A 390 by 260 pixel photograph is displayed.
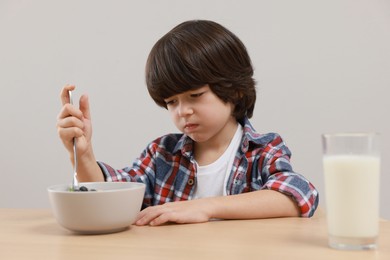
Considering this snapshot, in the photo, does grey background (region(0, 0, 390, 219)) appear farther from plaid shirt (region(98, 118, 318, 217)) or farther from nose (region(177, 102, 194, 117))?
nose (region(177, 102, 194, 117))

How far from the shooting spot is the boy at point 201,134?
1.30m

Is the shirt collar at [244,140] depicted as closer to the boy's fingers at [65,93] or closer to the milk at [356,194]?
the boy's fingers at [65,93]

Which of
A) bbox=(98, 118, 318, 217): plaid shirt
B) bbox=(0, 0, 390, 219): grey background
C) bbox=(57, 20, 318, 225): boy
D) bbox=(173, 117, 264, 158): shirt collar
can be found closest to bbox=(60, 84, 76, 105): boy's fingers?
bbox=(57, 20, 318, 225): boy

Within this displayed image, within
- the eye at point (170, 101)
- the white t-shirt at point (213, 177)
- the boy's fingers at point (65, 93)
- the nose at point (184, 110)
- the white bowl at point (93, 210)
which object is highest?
the boy's fingers at point (65, 93)

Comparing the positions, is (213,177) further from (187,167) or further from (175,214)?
(175,214)

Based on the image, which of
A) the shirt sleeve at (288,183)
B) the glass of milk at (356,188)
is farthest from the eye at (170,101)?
the glass of milk at (356,188)

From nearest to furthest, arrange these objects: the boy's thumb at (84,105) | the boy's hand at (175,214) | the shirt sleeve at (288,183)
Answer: the boy's hand at (175,214) < the shirt sleeve at (288,183) < the boy's thumb at (84,105)

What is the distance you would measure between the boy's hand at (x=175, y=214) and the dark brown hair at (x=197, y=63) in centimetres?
40

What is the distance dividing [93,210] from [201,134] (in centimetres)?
55

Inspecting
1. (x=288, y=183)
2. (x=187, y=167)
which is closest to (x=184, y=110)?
(x=187, y=167)

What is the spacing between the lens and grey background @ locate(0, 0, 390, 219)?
2.34 m

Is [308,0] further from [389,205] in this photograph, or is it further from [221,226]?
[221,226]

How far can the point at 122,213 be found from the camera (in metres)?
0.86

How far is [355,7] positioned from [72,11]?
123cm
